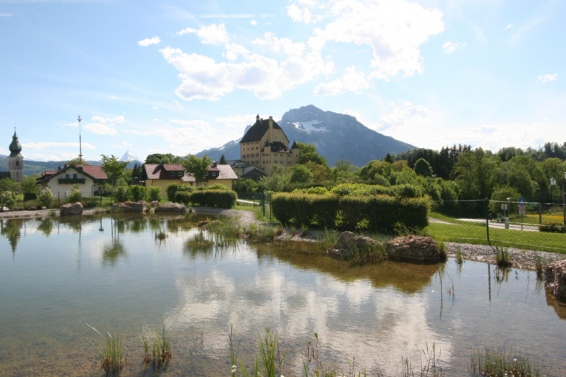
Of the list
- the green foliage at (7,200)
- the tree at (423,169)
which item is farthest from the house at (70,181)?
the tree at (423,169)

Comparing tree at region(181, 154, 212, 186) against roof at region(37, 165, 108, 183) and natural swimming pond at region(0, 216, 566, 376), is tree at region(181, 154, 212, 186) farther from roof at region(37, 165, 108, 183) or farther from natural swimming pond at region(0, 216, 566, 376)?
natural swimming pond at region(0, 216, 566, 376)

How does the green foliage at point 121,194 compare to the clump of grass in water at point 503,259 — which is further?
the green foliage at point 121,194

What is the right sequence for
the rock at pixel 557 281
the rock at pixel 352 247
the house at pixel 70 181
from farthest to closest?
1. the house at pixel 70 181
2. the rock at pixel 352 247
3. the rock at pixel 557 281

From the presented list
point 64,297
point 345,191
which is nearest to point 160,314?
point 64,297

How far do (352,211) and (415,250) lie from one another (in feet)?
16.8

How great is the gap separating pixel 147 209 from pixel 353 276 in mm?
28323

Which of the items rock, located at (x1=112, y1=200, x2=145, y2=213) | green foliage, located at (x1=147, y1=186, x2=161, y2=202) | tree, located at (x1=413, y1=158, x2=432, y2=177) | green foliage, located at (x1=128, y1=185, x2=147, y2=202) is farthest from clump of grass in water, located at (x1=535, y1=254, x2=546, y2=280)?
tree, located at (x1=413, y1=158, x2=432, y2=177)

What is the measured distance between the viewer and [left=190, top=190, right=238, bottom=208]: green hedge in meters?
36.1

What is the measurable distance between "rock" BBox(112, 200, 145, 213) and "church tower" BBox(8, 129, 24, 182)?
290ft

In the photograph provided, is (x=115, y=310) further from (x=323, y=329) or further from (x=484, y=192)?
(x=484, y=192)

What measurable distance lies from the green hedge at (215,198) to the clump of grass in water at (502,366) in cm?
3085

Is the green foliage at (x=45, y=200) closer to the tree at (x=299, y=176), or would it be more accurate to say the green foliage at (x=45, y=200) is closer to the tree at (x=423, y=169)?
the tree at (x=299, y=176)

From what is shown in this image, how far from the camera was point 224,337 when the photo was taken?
708 cm

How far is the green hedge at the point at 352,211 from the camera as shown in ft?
54.8
